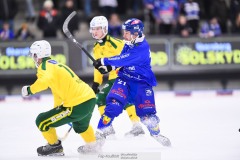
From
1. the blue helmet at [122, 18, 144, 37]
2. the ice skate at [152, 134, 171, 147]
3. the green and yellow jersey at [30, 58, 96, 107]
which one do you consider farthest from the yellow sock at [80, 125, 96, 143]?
the blue helmet at [122, 18, 144, 37]

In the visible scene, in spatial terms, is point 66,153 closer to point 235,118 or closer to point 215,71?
point 235,118

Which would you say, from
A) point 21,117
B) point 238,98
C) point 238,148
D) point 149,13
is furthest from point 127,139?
point 149,13

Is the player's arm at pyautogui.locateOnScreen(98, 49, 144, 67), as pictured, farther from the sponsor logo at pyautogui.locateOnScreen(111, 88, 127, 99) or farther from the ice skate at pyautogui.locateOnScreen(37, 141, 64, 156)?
the ice skate at pyautogui.locateOnScreen(37, 141, 64, 156)

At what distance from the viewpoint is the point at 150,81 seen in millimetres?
8734

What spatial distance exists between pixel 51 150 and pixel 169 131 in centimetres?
234

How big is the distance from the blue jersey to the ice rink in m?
0.88

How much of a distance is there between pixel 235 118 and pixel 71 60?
16.8 feet

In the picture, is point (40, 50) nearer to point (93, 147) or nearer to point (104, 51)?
point (93, 147)

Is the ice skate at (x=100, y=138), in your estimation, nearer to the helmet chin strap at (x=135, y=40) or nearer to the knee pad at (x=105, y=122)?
the knee pad at (x=105, y=122)

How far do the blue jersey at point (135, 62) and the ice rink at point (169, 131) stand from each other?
884 mm

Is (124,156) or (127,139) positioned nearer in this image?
(124,156)

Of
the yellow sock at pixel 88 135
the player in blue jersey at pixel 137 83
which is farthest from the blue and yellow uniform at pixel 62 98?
the player in blue jersey at pixel 137 83

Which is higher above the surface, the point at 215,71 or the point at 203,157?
the point at 203,157

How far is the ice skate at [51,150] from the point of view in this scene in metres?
8.12
